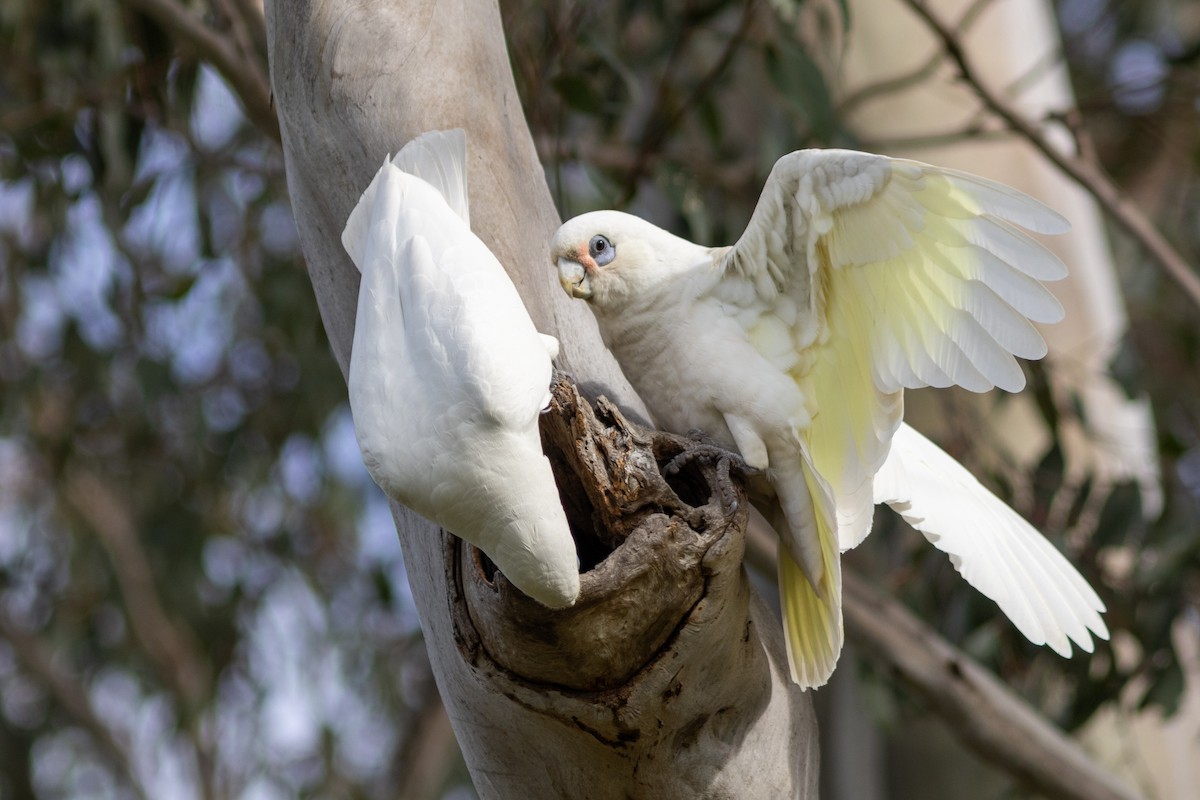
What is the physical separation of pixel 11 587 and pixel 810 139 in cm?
323

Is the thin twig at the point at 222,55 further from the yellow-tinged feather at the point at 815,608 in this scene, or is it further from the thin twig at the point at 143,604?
the thin twig at the point at 143,604

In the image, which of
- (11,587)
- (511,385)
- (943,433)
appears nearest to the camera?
(511,385)

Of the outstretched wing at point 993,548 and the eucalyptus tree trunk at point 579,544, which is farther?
the outstretched wing at point 993,548

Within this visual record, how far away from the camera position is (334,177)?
1.49 metres

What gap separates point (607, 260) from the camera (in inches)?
59.2

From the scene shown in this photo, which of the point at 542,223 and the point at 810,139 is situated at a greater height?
the point at 542,223

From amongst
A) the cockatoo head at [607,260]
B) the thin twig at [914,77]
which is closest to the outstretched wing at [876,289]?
the cockatoo head at [607,260]

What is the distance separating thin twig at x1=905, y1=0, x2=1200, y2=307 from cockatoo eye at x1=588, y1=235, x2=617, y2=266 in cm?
109

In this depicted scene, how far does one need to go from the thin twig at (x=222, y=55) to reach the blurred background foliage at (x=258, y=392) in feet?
0.27

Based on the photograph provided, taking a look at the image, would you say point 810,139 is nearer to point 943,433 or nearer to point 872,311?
point 943,433

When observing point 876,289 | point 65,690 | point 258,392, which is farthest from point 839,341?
point 65,690

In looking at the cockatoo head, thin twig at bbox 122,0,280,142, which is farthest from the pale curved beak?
thin twig at bbox 122,0,280,142

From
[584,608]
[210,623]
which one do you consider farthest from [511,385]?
[210,623]

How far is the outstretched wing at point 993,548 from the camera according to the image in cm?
147
